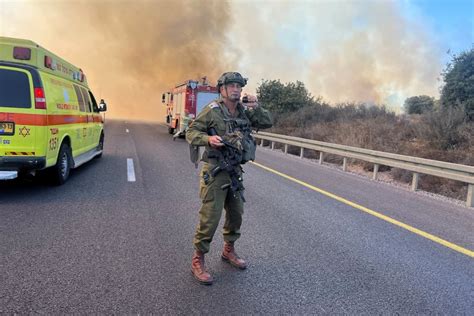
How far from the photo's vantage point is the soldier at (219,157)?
3555 millimetres

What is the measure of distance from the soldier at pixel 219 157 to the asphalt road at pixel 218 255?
0.38 meters

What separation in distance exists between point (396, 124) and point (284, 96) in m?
9.94

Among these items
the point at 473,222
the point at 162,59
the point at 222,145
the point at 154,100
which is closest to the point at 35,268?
the point at 222,145

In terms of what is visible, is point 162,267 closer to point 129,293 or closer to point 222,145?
point 129,293

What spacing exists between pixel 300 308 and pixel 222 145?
1379 mm

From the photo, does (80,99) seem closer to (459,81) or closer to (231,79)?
(231,79)

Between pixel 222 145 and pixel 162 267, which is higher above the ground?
pixel 222 145

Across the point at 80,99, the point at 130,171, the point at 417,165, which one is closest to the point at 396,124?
the point at 417,165

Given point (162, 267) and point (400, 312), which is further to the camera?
point (162, 267)

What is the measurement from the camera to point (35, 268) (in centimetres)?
358

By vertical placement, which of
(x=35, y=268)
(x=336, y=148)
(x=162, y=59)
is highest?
(x=162, y=59)

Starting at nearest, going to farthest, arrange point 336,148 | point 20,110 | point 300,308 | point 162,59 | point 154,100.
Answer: point 300,308, point 20,110, point 336,148, point 162,59, point 154,100

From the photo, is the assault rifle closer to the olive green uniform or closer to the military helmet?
the olive green uniform

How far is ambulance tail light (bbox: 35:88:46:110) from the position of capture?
242 inches
